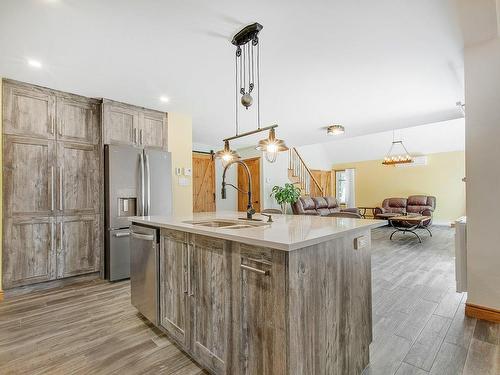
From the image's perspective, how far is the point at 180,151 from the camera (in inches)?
171

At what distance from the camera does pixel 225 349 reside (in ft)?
4.87

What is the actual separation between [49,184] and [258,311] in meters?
3.14

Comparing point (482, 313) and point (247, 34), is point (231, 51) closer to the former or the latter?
point (247, 34)

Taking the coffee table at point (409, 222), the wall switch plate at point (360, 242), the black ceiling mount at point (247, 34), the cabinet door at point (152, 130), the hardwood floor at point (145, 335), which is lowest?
the hardwood floor at point (145, 335)

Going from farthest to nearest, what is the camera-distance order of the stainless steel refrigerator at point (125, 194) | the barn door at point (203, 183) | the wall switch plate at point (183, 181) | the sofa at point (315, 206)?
the sofa at point (315, 206) → the barn door at point (203, 183) → the wall switch plate at point (183, 181) → the stainless steel refrigerator at point (125, 194)

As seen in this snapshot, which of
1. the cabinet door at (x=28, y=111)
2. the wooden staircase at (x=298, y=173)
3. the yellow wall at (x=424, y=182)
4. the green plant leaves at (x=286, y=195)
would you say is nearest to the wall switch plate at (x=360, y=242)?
the cabinet door at (x=28, y=111)

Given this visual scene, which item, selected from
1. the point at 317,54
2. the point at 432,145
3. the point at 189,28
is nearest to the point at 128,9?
the point at 189,28

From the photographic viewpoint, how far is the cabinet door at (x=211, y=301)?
149cm

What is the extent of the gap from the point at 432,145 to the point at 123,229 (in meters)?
9.31

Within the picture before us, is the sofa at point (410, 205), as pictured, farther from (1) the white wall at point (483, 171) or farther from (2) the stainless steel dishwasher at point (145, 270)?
(2) the stainless steel dishwasher at point (145, 270)

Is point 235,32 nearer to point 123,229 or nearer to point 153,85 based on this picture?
point 153,85

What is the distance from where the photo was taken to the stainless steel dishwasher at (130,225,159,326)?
2.09 m

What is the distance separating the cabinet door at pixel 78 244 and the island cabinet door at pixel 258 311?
9.22ft

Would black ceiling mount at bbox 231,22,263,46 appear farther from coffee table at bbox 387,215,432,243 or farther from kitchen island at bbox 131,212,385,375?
coffee table at bbox 387,215,432,243
